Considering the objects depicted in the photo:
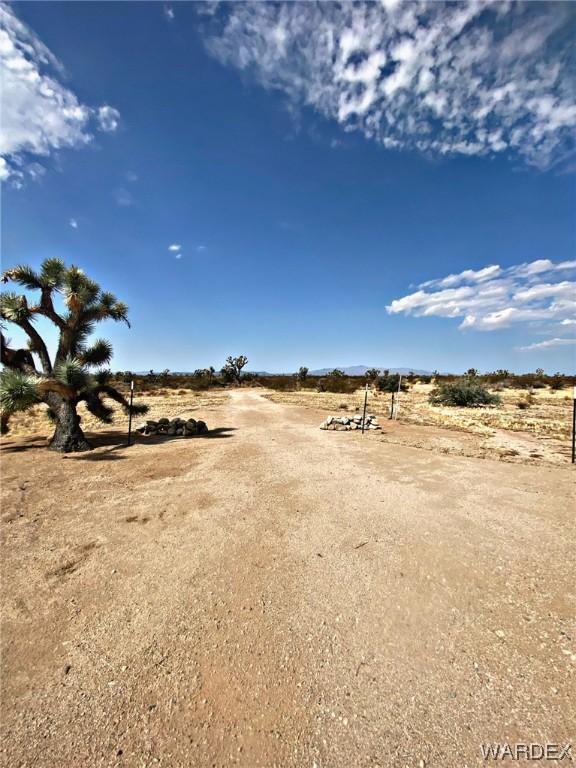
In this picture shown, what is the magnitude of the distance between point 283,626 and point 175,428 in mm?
10652

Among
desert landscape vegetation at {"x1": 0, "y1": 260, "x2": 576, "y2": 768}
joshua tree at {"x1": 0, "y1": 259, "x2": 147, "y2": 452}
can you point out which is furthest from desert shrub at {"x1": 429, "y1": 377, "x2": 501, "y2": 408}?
joshua tree at {"x1": 0, "y1": 259, "x2": 147, "y2": 452}

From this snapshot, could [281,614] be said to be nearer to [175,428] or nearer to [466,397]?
[175,428]

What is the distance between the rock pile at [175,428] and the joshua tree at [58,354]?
250 cm

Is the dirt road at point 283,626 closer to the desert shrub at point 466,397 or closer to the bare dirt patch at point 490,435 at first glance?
the bare dirt patch at point 490,435

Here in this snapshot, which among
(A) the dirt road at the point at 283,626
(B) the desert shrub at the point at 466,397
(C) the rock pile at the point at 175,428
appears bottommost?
(A) the dirt road at the point at 283,626

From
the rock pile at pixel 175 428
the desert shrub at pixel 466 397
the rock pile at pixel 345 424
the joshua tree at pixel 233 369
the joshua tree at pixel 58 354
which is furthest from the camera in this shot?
the joshua tree at pixel 233 369

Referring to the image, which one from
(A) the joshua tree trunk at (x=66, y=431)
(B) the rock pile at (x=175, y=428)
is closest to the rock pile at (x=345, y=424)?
(B) the rock pile at (x=175, y=428)

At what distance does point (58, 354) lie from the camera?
10.3 meters

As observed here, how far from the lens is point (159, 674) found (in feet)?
8.49

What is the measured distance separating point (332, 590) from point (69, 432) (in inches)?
350

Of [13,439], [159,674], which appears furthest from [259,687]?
[13,439]

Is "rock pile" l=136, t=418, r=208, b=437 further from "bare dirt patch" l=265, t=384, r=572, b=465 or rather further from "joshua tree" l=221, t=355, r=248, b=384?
"joshua tree" l=221, t=355, r=248, b=384

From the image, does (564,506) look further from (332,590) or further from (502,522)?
(332,590)

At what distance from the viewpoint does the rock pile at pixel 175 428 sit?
12.7 metres
